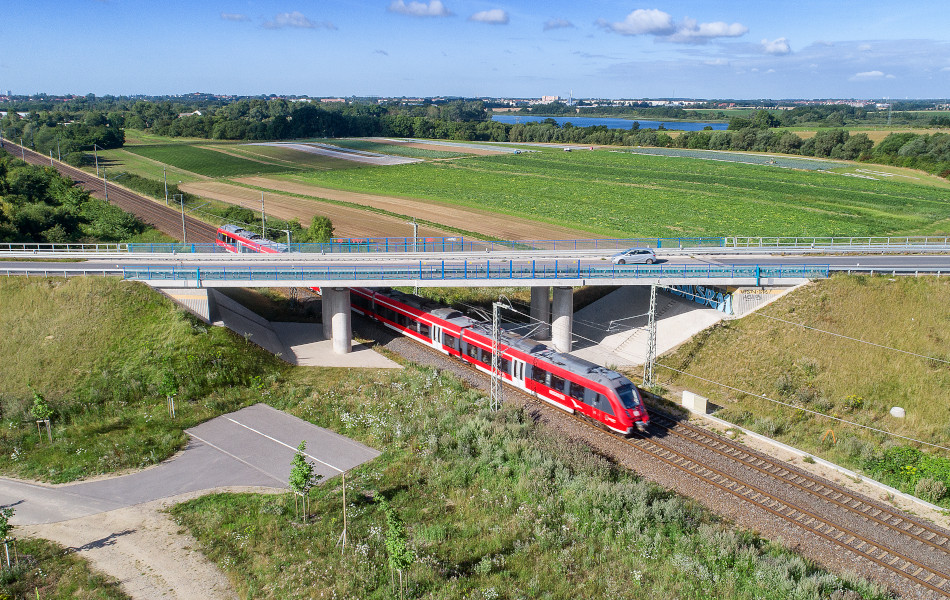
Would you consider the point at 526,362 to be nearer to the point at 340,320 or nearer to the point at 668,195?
the point at 340,320

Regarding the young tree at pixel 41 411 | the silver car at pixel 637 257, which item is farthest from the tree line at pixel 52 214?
the silver car at pixel 637 257

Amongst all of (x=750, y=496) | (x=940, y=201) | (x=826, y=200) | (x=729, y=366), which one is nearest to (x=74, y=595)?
(x=750, y=496)

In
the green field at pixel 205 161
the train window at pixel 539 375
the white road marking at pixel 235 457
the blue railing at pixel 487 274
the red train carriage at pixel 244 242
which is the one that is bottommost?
the white road marking at pixel 235 457

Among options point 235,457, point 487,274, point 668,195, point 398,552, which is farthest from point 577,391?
point 668,195

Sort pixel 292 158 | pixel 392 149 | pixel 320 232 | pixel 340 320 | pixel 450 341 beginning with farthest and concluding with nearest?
pixel 392 149
pixel 292 158
pixel 320 232
pixel 340 320
pixel 450 341

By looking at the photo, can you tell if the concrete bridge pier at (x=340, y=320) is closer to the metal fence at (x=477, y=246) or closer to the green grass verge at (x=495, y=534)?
the metal fence at (x=477, y=246)

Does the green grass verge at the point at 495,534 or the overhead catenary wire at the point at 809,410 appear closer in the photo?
the green grass verge at the point at 495,534

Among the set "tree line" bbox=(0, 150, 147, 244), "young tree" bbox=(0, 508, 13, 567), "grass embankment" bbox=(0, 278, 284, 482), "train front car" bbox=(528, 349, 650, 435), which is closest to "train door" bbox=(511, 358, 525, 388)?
"train front car" bbox=(528, 349, 650, 435)
